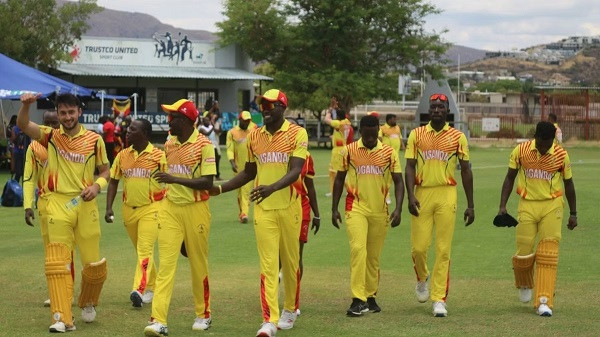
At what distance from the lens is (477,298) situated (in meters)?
12.9

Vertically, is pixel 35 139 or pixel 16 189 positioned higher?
pixel 35 139

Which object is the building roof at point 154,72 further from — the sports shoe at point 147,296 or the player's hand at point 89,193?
the player's hand at point 89,193

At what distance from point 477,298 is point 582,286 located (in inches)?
63.6

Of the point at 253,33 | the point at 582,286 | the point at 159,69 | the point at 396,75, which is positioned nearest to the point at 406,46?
the point at 396,75

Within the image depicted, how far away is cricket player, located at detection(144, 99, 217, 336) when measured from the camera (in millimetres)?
10523

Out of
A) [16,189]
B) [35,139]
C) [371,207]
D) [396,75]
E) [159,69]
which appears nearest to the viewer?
[35,139]

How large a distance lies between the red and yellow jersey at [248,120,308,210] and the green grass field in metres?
1.21

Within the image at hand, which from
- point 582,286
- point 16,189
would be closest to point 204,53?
point 16,189

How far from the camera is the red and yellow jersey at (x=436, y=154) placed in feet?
39.2

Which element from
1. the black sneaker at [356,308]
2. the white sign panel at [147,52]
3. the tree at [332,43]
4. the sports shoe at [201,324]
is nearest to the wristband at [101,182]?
the sports shoe at [201,324]

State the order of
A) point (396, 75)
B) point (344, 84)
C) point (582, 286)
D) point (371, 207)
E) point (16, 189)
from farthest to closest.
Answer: point (396, 75) → point (344, 84) → point (16, 189) → point (582, 286) → point (371, 207)

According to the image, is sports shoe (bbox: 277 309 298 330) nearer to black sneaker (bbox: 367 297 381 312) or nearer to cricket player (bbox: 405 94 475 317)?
black sneaker (bbox: 367 297 381 312)

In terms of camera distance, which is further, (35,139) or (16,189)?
(16,189)

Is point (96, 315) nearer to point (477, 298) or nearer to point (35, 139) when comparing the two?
point (35, 139)
